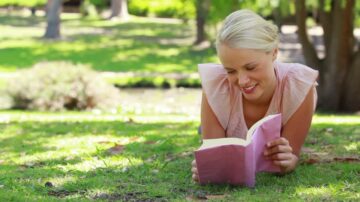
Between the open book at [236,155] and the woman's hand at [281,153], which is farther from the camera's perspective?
the woman's hand at [281,153]

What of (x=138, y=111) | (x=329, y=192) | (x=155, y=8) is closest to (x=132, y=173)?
(x=329, y=192)

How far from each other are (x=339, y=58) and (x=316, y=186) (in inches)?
364

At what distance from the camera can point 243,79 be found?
3891 mm

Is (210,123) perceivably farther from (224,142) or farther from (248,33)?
(248,33)

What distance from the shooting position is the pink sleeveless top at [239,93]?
4203 millimetres

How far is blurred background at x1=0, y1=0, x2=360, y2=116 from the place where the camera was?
1219 centimetres

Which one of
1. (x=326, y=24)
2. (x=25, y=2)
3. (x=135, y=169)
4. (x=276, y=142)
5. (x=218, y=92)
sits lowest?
(x=25, y=2)

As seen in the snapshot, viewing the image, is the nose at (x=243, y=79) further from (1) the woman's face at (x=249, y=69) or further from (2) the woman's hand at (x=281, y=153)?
(2) the woman's hand at (x=281, y=153)

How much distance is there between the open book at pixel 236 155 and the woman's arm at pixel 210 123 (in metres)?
0.38

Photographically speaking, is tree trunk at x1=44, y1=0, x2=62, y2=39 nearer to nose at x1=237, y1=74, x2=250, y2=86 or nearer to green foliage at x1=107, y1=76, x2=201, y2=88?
green foliage at x1=107, y1=76, x2=201, y2=88

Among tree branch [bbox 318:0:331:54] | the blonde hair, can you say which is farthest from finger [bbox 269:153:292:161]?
tree branch [bbox 318:0:331:54]

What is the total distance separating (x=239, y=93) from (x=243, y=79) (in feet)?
1.27

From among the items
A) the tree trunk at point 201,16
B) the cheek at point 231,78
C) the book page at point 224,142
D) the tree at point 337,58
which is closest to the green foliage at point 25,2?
the tree trunk at point 201,16

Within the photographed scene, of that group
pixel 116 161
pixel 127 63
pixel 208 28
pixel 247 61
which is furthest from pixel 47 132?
pixel 208 28
